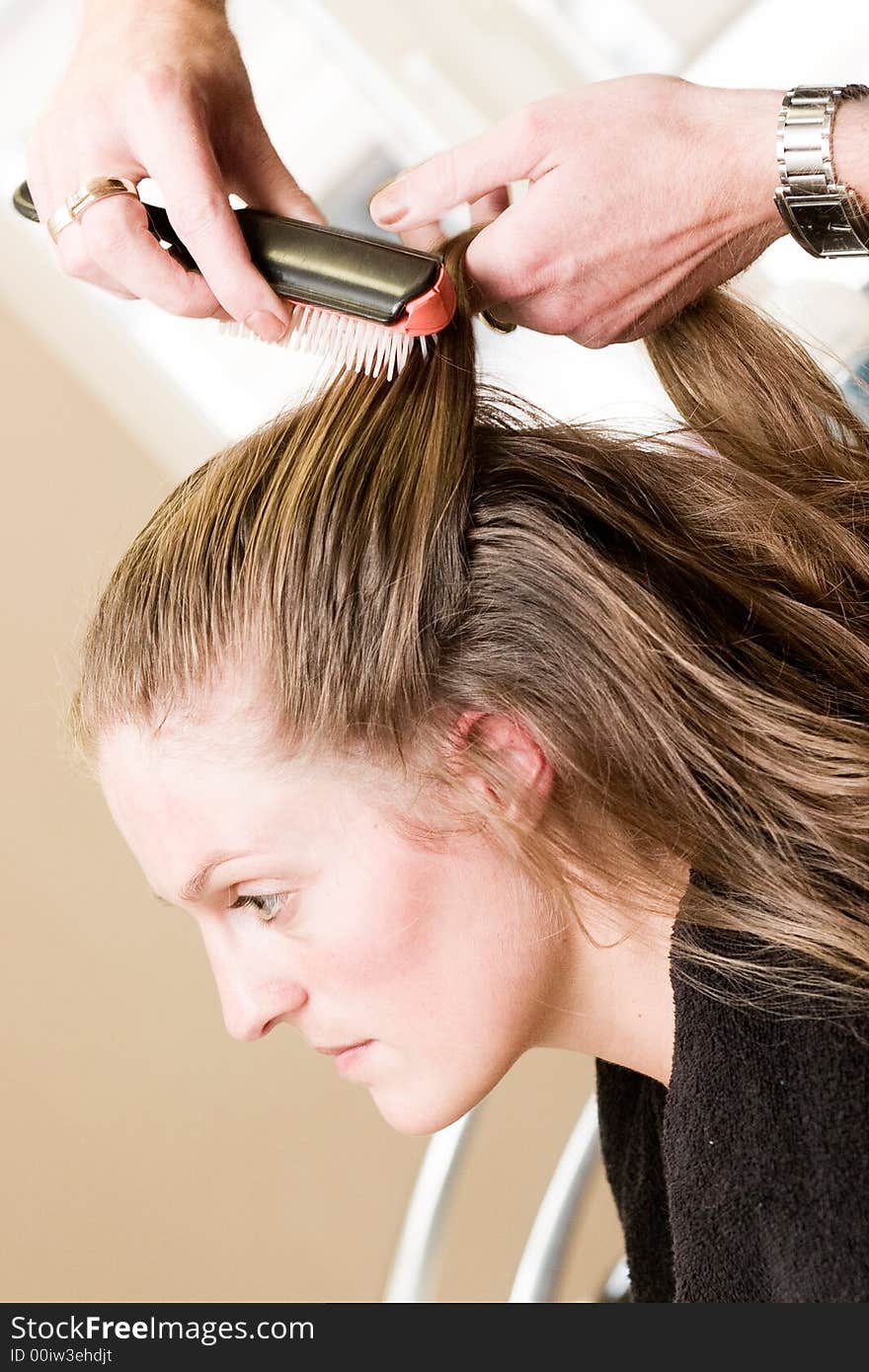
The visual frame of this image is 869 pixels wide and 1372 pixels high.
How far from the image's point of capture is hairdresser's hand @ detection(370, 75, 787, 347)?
0.81m

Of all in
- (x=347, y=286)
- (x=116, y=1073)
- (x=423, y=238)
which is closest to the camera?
(x=347, y=286)

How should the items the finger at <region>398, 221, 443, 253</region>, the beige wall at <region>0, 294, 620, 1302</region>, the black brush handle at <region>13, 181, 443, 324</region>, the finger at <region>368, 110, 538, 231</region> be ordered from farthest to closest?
the beige wall at <region>0, 294, 620, 1302</region>, the finger at <region>398, 221, 443, 253</region>, the finger at <region>368, 110, 538, 231</region>, the black brush handle at <region>13, 181, 443, 324</region>

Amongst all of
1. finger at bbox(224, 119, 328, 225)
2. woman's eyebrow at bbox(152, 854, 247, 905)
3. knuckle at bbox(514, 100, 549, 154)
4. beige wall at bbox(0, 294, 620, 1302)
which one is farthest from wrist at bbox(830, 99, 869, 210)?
beige wall at bbox(0, 294, 620, 1302)

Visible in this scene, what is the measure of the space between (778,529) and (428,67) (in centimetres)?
77

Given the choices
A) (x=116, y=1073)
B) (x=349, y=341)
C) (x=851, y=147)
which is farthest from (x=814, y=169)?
(x=116, y=1073)

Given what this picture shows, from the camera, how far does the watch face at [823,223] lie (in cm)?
82

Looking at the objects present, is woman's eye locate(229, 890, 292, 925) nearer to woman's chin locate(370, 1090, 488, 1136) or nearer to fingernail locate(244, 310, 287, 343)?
woman's chin locate(370, 1090, 488, 1136)

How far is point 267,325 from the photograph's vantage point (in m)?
0.79

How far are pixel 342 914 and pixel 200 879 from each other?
0.09m

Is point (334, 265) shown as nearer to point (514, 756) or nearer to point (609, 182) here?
point (609, 182)

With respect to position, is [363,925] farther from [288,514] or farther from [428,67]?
[428,67]

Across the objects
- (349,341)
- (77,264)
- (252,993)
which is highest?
(77,264)

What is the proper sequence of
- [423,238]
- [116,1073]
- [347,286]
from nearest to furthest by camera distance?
1. [347,286]
2. [423,238]
3. [116,1073]

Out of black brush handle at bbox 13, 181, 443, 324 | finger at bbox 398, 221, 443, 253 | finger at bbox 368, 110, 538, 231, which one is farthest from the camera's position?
finger at bbox 398, 221, 443, 253
